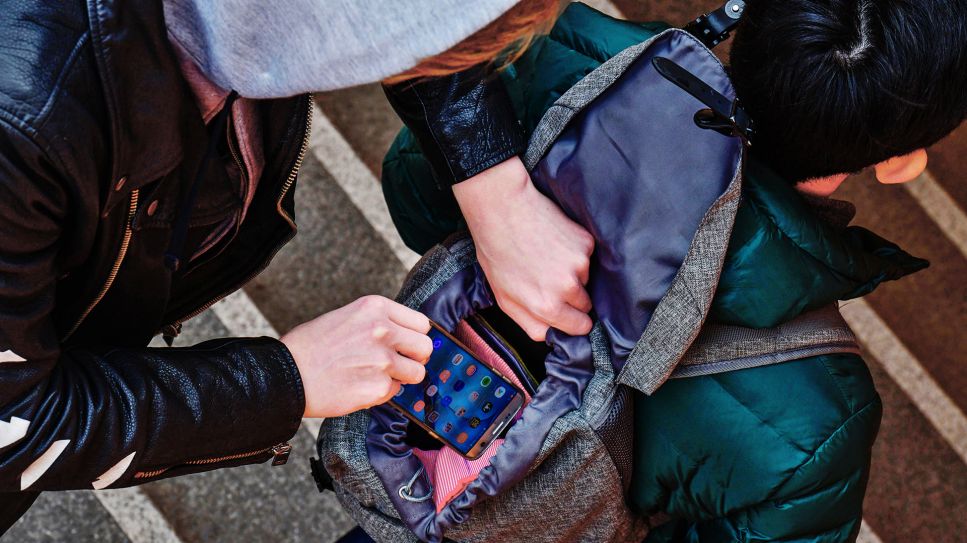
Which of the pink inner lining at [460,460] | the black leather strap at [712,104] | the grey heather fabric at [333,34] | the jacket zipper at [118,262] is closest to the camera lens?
the grey heather fabric at [333,34]

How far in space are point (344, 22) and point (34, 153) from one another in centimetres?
34

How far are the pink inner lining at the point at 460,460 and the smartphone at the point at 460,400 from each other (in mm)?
19

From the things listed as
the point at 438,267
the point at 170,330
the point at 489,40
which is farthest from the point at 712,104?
the point at 170,330

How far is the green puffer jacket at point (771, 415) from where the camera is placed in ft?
3.95

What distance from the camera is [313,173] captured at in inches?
101

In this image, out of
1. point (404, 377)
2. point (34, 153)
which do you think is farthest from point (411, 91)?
point (34, 153)

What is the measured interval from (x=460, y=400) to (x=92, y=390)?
57cm

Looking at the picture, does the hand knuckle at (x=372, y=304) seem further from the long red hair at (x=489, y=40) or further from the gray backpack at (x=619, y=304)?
the long red hair at (x=489, y=40)

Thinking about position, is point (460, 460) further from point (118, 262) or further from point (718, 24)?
point (718, 24)

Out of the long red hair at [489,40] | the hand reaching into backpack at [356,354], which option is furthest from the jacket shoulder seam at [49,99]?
the hand reaching into backpack at [356,354]

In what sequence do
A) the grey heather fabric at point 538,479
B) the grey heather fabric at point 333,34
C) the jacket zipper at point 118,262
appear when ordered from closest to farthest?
the grey heather fabric at point 333,34, the jacket zipper at point 118,262, the grey heather fabric at point 538,479

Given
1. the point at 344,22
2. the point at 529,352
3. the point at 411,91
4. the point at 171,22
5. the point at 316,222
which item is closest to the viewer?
the point at 344,22

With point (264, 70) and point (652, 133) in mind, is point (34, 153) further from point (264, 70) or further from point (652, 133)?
point (652, 133)

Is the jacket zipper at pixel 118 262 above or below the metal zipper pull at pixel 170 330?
above
